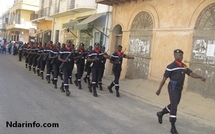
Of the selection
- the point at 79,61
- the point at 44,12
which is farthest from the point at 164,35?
the point at 44,12

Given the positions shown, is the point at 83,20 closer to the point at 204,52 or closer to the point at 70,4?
the point at 70,4

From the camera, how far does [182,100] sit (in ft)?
31.0

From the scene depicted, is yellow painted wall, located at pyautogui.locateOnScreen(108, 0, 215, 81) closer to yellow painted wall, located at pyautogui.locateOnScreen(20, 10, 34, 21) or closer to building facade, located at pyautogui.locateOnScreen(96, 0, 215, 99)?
building facade, located at pyautogui.locateOnScreen(96, 0, 215, 99)

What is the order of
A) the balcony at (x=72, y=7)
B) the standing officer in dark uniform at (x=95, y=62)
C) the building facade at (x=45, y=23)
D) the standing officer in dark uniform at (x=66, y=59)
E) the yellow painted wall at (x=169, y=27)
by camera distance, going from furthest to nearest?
1. the building facade at (x=45, y=23)
2. the balcony at (x=72, y=7)
3. the yellow painted wall at (x=169, y=27)
4. the standing officer in dark uniform at (x=95, y=62)
5. the standing officer in dark uniform at (x=66, y=59)

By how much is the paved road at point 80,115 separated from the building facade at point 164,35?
287 cm

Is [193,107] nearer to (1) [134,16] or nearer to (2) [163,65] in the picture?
(2) [163,65]

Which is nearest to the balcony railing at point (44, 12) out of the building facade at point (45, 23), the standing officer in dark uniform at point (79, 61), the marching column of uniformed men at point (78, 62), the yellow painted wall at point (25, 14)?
the building facade at point (45, 23)

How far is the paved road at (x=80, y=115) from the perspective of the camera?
538 cm

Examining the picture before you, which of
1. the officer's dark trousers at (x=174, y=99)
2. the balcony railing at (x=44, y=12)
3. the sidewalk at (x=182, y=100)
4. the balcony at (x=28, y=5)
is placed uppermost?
the balcony at (x=28, y=5)

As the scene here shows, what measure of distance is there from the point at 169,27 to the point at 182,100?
363cm

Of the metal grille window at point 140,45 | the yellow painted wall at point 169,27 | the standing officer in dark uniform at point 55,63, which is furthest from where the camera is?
the metal grille window at point 140,45

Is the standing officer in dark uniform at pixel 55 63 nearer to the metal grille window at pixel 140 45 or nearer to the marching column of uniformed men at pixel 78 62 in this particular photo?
the marching column of uniformed men at pixel 78 62

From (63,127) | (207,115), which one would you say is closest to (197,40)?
(207,115)

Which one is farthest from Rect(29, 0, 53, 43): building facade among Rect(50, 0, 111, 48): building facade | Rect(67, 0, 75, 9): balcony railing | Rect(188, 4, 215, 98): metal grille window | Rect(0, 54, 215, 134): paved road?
Rect(0, 54, 215, 134): paved road
